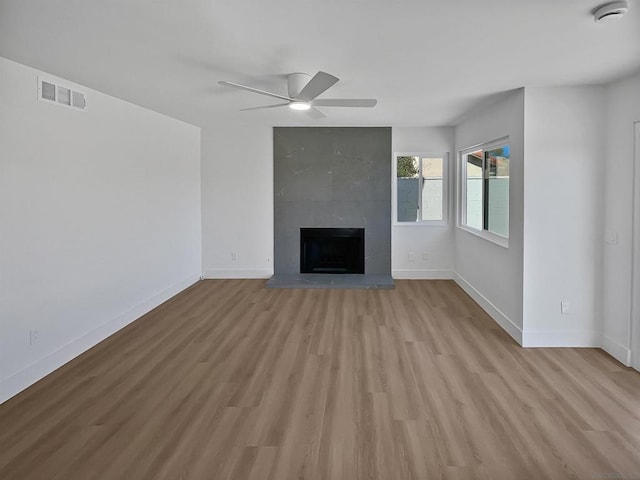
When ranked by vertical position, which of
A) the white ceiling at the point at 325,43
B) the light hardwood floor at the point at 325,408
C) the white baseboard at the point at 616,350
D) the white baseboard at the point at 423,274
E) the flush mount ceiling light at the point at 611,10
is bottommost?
the light hardwood floor at the point at 325,408

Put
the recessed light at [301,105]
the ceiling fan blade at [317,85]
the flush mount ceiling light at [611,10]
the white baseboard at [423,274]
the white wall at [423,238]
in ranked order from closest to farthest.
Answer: the flush mount ceiling light at [611,10] < the ceiling fan blade at [317,85] < the recessed light at [301,105] < the white wall at [423,238] < the white baseboard at [423,274]

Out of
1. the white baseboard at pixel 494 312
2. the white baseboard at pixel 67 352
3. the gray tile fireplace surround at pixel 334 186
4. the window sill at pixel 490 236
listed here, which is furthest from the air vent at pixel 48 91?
the white baseboard at pixel 494 312

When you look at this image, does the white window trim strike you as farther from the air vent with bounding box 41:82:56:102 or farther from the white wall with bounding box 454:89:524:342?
the air vent with bounding box 41:82:56:102

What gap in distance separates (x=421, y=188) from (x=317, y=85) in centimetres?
399

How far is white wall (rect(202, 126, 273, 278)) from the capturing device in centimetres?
662

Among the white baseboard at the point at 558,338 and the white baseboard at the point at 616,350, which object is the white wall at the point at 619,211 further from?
the white baseboard at the point at 558,338

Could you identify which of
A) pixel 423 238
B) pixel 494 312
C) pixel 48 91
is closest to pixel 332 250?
pixel 423 238

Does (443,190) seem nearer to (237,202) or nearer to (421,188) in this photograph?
(421,188)

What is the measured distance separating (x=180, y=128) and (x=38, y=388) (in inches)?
152

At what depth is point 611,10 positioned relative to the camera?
2092mm

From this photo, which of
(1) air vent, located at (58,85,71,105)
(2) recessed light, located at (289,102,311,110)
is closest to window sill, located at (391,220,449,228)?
(2) recessed light, located at (289,102,311,110)

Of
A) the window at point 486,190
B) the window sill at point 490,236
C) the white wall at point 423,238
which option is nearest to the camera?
the window sill at point 490,236

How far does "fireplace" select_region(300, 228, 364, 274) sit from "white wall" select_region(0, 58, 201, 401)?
7.06 feet

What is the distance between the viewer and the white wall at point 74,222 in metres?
2.91
